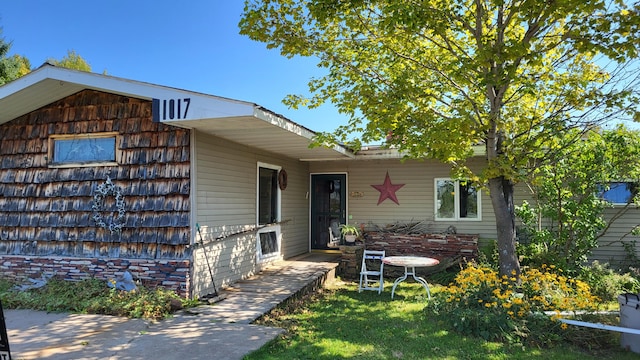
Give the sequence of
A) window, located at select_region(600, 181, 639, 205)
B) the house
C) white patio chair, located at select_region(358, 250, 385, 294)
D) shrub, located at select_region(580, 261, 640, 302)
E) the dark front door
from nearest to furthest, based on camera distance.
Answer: the house < shrub, located at select_region(580, 261, 640, 302) < white patio chair, located at select_region(358, 250, 385, 294) < window, located at select_region(600, 181, 639, 205) < the dark front door

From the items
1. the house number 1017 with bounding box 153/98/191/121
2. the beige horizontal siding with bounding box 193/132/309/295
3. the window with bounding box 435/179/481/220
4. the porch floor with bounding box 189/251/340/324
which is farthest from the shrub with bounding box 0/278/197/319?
the window with bounding box 435/179/481/220

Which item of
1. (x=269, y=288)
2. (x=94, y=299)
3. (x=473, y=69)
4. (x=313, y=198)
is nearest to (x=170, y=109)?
(x=94, y=299)

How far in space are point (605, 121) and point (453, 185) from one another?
4174 millimetres

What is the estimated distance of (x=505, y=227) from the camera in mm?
5832

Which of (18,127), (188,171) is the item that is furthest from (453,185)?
(18,127)

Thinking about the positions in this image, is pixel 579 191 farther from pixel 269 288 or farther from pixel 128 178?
pixel 128 178

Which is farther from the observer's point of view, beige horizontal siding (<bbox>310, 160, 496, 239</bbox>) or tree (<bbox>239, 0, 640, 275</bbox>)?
beige horizontal siding (<bbox>310, 160, 496, 239</bbox>)

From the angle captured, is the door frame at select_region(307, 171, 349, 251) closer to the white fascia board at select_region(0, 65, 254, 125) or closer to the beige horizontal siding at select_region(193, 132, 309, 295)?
the beige horizontal siding at select_region(193, 132, 309, 295)

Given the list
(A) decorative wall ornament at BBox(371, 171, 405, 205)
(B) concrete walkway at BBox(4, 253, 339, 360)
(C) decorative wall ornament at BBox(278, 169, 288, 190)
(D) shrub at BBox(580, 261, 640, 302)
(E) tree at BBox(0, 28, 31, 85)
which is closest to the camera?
(B) concrete walkway at BBox(4, 253, 339, 360)

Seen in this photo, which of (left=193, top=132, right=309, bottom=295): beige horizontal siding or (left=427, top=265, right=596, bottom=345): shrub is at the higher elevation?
(left=193, top=132, right=309, bottom=295): beige horizontal siding

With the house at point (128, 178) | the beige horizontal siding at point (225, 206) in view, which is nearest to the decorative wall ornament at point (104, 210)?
the house at point (128, 178)

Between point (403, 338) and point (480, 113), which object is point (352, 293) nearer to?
point (403, 338)

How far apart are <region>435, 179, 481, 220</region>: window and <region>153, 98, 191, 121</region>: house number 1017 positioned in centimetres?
634

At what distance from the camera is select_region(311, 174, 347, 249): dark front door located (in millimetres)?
10727
